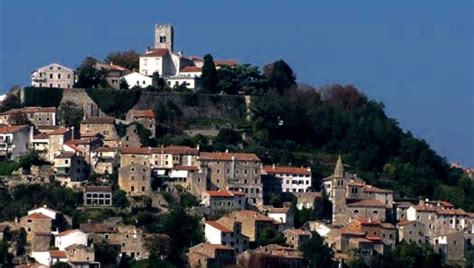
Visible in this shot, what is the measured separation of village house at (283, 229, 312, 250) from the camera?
71887mm

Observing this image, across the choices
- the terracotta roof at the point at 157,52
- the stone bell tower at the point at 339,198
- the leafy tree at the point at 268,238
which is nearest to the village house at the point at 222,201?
the leafy tree at the point at 268,238

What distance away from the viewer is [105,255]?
228ft

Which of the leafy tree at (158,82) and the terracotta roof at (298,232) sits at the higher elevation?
the leafy tree at (158,82)

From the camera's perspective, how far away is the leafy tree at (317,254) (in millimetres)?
70750

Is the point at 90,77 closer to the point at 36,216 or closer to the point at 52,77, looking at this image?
the point at 52,77

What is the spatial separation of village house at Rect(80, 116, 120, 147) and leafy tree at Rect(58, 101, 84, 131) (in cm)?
97

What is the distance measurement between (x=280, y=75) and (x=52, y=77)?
29.7 ft

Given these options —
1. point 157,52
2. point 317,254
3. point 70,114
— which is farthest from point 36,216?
point 157,52

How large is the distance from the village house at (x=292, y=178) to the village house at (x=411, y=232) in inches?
140

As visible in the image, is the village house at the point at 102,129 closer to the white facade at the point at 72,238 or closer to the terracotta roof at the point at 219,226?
the terracotta roof at the point at 219,226

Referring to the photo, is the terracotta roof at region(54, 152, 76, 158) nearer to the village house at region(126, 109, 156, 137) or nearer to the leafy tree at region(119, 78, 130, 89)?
the village house at region(126, 109, 156, 137)

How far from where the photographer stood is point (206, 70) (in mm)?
83938

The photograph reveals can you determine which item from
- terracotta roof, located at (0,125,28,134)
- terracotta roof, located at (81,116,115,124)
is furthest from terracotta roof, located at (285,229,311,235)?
terracotta roof, located at (0,125,28,134)

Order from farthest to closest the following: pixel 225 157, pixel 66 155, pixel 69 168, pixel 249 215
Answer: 1. pixel 225 157
2. pixel 66 155
3. pixel 69 168
4. pixel 249 215
